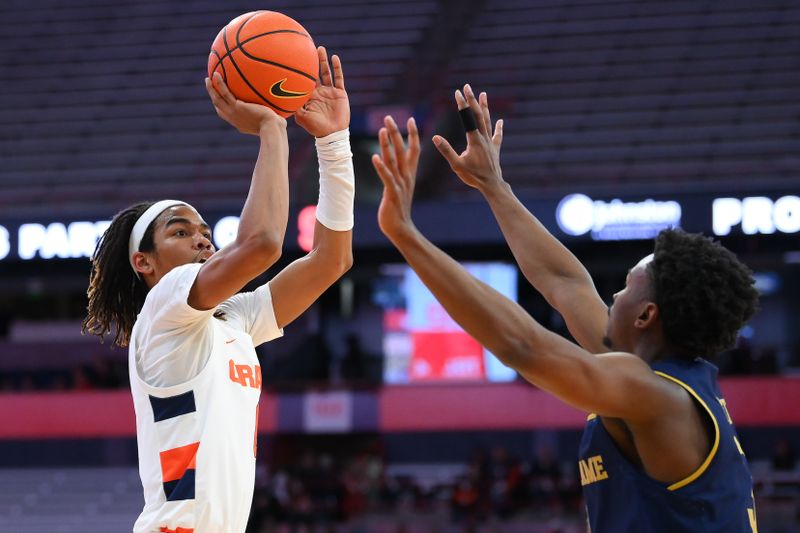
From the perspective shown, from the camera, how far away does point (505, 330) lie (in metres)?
2.25

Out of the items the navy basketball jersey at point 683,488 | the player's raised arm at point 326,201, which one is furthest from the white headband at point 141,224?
the navy basketball jersey at point 683,488

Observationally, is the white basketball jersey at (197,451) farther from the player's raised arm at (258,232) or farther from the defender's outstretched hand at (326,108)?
the defender's outstretched hand at (326,108)

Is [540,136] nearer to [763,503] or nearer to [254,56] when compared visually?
[763,503]

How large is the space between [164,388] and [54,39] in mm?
15070

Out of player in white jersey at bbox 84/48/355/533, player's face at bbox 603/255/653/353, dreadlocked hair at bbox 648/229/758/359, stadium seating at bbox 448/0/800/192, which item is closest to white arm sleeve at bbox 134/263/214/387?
player in white jersey at bbox 84/48/355/533

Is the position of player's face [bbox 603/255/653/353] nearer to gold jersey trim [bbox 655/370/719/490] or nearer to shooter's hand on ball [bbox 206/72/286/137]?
gold jersey trim [bbox 655/370/719/490]

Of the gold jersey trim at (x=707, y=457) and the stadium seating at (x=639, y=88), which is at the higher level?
the stadium seating at (x=639, y=88)

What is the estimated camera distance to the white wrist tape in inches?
132

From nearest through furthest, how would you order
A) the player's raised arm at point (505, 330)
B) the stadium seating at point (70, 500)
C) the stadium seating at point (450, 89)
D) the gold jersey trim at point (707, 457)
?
the player's raised arm at point (505, 330), the gold jersey trim at point (707, 457), the stadium seating at point (450, 89), the stadium seating at point (70, 500)

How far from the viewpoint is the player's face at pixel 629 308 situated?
2510 millimetres

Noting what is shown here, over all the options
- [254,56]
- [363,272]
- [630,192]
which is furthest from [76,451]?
[254,56]

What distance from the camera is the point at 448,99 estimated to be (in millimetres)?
13695

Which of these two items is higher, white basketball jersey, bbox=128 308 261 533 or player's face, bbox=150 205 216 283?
player's face, bbox=150 205 216 283

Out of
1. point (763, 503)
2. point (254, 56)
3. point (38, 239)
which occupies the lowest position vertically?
point (763, 503)
